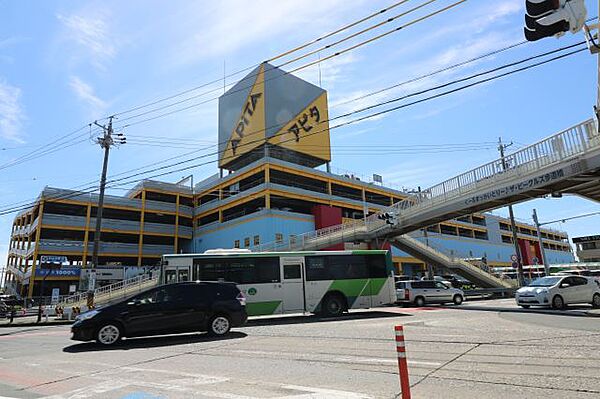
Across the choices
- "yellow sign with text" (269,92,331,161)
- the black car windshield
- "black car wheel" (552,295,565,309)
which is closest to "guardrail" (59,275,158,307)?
"yellow sign with text" (269,92,331,161)

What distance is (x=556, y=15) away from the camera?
5.37 metres

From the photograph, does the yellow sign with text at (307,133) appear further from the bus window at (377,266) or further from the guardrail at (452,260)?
the bus window at (377,266)

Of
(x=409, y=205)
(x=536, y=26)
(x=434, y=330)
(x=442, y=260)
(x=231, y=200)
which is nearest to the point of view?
(x=536, y=26)

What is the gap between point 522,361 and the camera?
23.8ft

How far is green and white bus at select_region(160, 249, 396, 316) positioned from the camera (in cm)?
1730

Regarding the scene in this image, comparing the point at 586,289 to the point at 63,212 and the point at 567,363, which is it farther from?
the point at 63,212

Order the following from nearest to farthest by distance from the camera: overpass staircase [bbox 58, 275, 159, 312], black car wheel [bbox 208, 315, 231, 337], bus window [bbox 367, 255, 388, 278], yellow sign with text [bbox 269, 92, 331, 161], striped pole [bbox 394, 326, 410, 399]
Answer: striped pole [bbox 394, 326, 410, 399] → black car wheel [bbox 208, 315, 231, 337] → bus window [bbox 367, 255, 388, 278] → overpass staircase [bbox 58, 275, 159, 312] → yellow sign with text [bbox 269, 92, 331, 161]

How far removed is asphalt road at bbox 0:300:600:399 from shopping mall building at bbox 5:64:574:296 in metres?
31.6

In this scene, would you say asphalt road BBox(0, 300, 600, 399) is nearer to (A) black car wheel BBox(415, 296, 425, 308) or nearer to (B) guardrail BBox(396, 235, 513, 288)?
(A) black car wheel BBox(415, 296, 425, 308)

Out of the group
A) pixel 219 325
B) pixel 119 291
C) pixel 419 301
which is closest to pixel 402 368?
pixel 219 325

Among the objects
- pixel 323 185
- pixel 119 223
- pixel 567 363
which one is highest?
pixel 323 185

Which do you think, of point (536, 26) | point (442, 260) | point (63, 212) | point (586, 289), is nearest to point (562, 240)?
point (442, 260)

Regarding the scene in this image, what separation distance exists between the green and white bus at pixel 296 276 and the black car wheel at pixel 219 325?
461 centimetres

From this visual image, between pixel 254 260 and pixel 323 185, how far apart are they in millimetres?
35771
